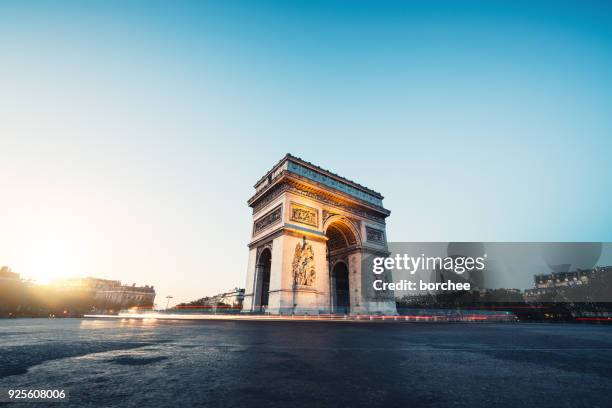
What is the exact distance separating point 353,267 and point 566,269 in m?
80.5

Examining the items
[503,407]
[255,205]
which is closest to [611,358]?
[503,407]

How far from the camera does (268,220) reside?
61.8 ft

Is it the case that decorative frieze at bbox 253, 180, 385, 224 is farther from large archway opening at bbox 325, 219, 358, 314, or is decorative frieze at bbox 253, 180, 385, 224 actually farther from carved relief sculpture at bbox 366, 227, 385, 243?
large archway opening at bbox 325, 219, 358, 314

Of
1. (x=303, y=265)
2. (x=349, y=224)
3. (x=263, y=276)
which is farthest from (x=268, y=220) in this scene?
(x=349, y=224)

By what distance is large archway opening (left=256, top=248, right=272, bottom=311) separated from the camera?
18.6 meters

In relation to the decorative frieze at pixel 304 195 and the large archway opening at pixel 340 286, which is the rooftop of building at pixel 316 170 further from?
the large archway opening at pixel 340 286

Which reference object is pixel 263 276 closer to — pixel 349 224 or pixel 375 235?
pixel 349 224

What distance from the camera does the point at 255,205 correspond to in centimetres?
2162

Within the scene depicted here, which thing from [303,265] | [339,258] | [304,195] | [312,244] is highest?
[304,195]

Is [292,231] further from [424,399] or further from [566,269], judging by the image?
[566,269]

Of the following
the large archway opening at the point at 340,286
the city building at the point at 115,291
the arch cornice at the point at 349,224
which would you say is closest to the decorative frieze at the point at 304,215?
the arch cornice at the point at 349,224

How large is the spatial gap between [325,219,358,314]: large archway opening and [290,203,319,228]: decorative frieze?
2405 millimetres

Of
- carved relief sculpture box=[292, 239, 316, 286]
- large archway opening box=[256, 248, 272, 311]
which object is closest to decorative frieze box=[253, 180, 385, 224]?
carved relief sculpture box=[292, 239, 316, 286]

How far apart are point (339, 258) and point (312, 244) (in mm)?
5064
